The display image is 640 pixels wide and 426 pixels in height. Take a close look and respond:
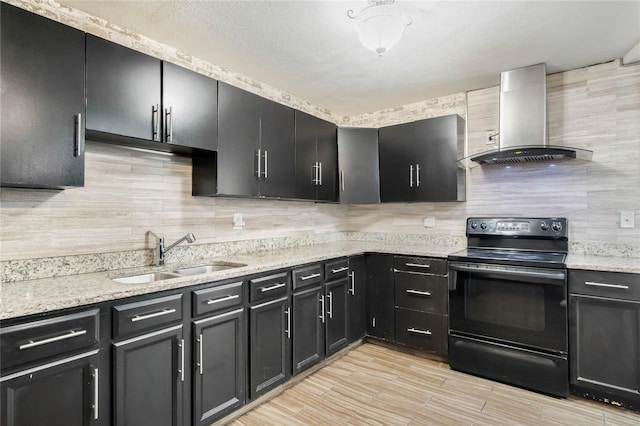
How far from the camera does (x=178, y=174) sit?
249 centimetres

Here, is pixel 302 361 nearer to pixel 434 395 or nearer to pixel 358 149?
pixel 434 395

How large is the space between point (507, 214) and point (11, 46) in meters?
3.65

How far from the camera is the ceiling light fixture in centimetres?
180

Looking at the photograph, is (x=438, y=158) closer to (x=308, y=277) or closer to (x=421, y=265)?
(x=421, y=265)

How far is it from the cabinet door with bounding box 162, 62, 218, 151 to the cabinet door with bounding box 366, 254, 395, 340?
1.87m

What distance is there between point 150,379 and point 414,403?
1.72 meters

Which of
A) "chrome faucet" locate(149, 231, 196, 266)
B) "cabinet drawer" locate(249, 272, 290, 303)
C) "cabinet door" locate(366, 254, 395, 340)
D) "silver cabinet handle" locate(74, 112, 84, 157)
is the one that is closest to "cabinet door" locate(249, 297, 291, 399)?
"cabinet drawer" locate(249, 272, 290, 303)

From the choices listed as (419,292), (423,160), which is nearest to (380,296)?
(419,292)

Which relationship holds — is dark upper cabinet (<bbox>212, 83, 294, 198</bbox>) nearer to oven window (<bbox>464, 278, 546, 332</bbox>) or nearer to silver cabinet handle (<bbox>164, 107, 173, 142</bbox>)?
silver cabinet handle (<bbox>164, 107, 173, 142</bbox>)

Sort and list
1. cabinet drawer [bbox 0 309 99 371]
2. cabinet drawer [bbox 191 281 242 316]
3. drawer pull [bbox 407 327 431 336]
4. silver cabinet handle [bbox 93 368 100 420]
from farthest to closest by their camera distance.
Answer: drawer pull [bbox 407 327 431 336]
cabinet drawer [bbox 191 281 242 316]
silver cabinet handle [bbox 93 368 100 420]
cabinet drawer [bbox 0 309 99 371]

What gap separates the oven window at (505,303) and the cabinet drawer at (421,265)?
240mm

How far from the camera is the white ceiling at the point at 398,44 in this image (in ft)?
6.41

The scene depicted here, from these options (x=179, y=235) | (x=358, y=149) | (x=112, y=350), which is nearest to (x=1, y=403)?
(x=112, y=350)

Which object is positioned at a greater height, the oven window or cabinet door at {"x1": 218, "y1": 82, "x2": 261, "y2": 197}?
cabinet door at {"x1": 218, "y1": 82, "x2": 261, "y2": 197}
